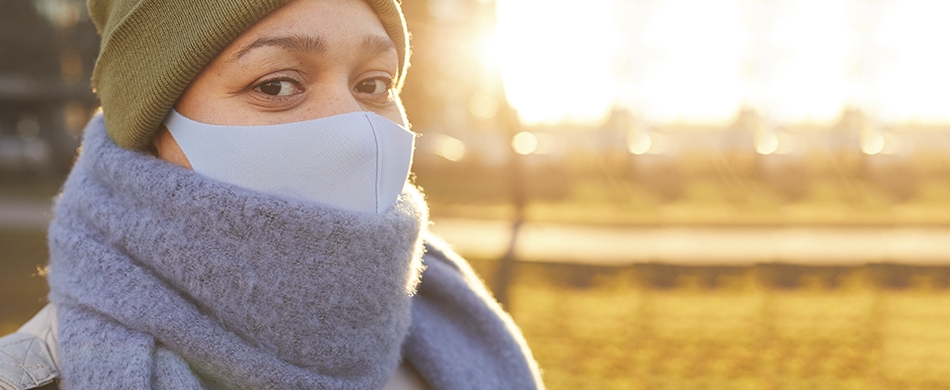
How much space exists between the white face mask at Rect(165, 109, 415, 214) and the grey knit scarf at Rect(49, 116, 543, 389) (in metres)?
0.07

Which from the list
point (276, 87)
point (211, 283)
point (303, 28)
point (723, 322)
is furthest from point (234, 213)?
point (723, 322)

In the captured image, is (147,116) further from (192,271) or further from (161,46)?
(192,271)

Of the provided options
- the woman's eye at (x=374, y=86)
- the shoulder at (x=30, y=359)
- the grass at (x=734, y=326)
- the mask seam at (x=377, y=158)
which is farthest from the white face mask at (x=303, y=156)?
the grass at (x=734, y=326)

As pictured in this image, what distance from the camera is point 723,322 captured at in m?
6.81

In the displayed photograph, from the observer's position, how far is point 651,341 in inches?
244

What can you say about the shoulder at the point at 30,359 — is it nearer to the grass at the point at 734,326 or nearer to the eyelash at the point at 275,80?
the eyelash at the point at 275,80

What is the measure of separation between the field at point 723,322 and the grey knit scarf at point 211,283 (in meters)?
3.87

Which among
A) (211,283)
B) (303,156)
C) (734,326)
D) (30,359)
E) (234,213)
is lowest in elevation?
(30,359)

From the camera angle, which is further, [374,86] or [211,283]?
[374,86]

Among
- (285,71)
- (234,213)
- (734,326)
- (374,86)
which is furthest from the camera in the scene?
(734,326)

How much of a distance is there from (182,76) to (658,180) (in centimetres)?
2104

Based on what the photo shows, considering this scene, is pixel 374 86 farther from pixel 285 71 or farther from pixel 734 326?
pixel 734 326

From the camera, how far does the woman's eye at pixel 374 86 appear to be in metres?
1.58

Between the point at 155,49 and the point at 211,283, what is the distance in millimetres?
582
